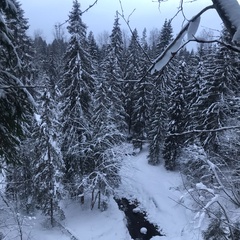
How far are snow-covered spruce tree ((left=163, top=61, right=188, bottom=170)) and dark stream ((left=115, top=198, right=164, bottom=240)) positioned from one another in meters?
7.02

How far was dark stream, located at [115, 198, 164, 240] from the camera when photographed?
768 inches

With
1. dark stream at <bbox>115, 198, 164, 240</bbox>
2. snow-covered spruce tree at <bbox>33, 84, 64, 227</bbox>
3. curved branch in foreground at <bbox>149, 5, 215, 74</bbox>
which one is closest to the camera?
curved branch in foreground at <bbox>149, 5, 215, 74</bbox>

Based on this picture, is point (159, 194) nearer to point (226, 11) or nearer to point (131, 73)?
point (131, 73)

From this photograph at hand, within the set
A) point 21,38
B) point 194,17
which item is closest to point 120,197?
point 21,38

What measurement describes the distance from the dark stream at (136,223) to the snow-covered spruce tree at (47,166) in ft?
17.6

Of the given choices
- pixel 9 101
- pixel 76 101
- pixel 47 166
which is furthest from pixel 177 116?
pixel 9 101

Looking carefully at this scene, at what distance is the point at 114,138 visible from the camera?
2270 centimetres

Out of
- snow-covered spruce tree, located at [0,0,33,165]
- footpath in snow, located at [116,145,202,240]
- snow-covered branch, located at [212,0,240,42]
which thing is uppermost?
snow-covered spruce tree, located at [0,0,33,165]

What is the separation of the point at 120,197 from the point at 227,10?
979 inches

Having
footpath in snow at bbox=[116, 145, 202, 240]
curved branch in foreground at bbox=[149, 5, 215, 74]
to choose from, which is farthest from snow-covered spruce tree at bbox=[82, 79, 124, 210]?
curved branch in foreground at bbox=[149, 5, 215, 74]

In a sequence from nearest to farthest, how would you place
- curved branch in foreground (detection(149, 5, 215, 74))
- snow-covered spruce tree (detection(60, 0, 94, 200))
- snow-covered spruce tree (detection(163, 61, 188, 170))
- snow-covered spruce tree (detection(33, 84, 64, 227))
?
curved branch in foreground (detection(149, 5, 215, 74)) < snow-covered spruce tree (detection(33, 84, 64, 227)) < snow-covered spruce tree (detection(60, 0, 94, 200)) < snow-covered spruce tree (detection(163, 61, 188, 170))

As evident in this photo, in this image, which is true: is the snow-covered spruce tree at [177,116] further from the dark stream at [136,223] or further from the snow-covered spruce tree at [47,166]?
the snow-covered spruce tree at [47,166]

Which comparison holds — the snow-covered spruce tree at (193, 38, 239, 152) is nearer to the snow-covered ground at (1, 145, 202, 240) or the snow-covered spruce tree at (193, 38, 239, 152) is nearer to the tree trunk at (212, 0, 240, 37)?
the snow-covered ground at (1, 145, 202, 240)

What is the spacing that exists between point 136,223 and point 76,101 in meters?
10.4
